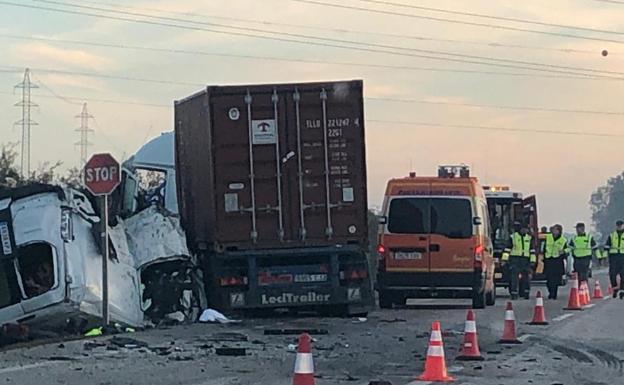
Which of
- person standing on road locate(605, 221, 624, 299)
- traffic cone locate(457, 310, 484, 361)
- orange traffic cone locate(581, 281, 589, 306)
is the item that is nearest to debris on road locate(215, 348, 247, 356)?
traffic cone locate(457, 310, 484, 361)

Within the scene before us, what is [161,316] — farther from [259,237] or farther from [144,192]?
[144,192]

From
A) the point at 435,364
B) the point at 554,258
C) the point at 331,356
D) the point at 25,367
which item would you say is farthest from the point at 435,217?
the point at 25,367

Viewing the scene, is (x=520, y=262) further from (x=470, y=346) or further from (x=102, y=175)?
(x=470, y=346)

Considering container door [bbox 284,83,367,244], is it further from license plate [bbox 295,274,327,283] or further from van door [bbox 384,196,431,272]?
van door [bbox 384,196,431,272]

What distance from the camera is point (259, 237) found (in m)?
20.6

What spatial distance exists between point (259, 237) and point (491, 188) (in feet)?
47.2

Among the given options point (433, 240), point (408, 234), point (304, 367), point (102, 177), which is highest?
point (102, 177)

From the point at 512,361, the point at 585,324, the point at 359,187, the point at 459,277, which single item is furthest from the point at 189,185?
the point at 512,361

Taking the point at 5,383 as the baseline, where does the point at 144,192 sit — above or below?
above

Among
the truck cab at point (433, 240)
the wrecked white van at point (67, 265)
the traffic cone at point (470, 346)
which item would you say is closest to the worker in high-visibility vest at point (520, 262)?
the truck cab at point (433, 240)

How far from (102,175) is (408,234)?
7397 mm

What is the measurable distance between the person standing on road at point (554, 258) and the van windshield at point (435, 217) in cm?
564

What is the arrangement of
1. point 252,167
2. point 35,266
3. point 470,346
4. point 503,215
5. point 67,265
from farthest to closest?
point 503,215, point 252,167, point 35,266, point 67,265, point 470,346

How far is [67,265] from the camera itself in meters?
17.3
